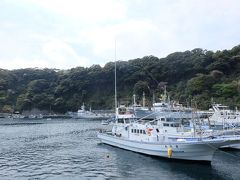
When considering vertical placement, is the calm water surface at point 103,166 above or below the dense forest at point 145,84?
below

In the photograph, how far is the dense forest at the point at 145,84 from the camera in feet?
→ 405

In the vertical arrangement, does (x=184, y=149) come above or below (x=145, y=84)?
below

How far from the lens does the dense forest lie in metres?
123

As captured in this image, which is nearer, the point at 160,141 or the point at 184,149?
the point at 184,149

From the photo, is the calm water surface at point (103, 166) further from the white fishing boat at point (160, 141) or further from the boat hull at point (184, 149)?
the white fishing boat at point (160, 141)

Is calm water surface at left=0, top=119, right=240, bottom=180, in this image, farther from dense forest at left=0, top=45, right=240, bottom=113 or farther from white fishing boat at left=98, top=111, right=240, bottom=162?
dense forest at left=0, top=45, right=240, bottom=113

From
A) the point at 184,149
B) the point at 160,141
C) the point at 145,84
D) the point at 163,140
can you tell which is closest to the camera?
the point at 184,149

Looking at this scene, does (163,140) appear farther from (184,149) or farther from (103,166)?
(103,166)

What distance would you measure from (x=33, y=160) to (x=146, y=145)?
52.6ft

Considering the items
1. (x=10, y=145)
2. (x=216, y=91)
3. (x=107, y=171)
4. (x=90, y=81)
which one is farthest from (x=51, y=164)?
(x=90, y=81)

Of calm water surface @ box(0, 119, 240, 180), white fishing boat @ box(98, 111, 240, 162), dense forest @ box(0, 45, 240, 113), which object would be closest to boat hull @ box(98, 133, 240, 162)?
white fishing boat @ box(98, 111, 240, 162)

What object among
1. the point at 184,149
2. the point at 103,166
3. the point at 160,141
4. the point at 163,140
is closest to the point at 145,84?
the point at 163,140

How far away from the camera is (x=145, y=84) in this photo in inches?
6161

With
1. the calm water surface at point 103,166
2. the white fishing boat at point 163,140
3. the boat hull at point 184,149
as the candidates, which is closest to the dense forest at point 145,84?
the white fishing boat at point 163,140
